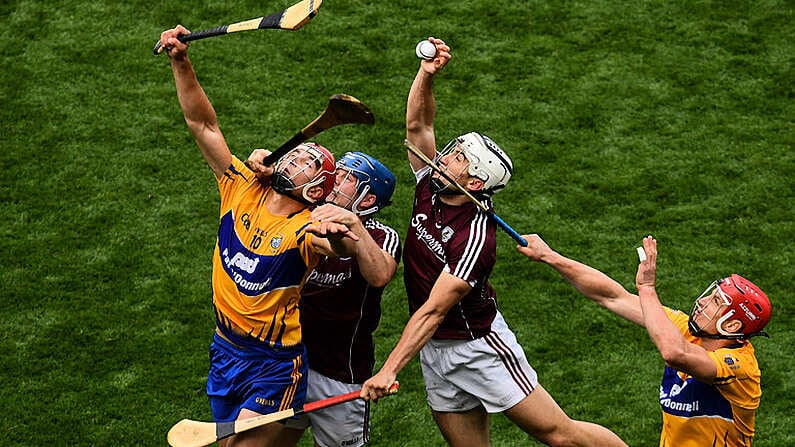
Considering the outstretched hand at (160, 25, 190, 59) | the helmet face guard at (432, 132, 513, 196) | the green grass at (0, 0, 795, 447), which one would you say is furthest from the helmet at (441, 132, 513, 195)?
the green grass at (0, 0, 795, 447)

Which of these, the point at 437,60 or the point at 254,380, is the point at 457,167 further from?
the point at 254,380

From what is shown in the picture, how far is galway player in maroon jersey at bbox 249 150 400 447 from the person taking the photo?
225 inches

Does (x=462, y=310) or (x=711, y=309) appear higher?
(x=711, y=309)

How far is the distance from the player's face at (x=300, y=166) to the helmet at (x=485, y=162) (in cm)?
76

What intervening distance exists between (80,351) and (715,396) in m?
4.06

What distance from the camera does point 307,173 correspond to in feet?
17.8

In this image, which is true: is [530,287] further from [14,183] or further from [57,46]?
[57,46]

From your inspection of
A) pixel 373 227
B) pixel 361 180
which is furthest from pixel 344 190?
pixel 373 227

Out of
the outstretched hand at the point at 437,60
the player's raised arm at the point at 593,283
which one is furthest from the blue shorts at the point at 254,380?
the outstretched hand at the point at 437,60

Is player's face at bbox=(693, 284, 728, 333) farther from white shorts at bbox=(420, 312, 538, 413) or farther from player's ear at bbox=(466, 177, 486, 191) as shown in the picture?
player's ear at bbox=(466, 177, 486, 191)

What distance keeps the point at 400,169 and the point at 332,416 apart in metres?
3.43

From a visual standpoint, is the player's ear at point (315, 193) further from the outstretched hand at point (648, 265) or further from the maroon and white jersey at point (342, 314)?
the outstretched hand at point (648, 265)

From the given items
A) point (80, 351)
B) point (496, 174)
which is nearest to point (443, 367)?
point (496, 174)

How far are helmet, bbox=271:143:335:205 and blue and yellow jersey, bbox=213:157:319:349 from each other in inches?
4.3
